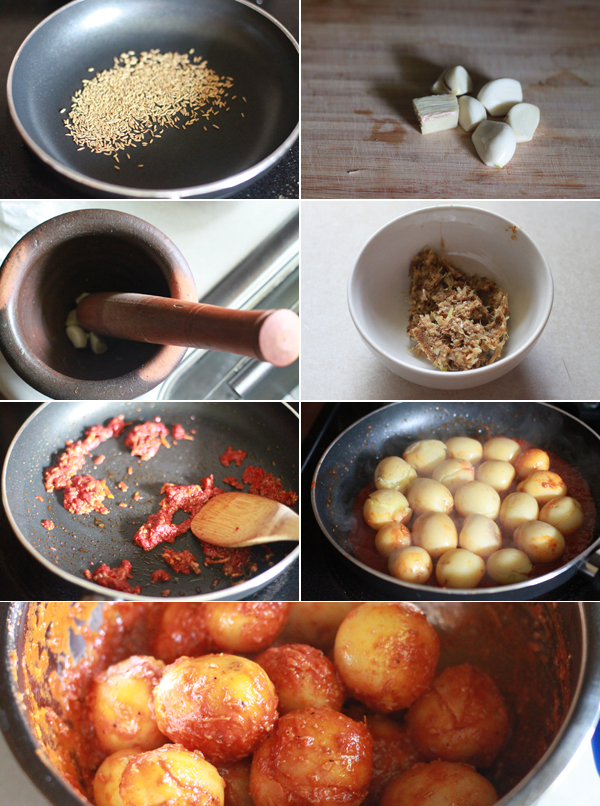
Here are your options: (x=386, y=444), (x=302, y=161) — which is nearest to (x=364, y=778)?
(x=386, y=444)

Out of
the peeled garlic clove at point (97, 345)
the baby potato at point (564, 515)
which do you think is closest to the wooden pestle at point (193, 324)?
the peeled garlic clove at point (97, 345)

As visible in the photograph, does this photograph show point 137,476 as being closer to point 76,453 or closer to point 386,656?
point 76,453

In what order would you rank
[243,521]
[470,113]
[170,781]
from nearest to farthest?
[170,781], [243,521], [470,113]

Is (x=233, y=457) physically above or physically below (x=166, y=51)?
below

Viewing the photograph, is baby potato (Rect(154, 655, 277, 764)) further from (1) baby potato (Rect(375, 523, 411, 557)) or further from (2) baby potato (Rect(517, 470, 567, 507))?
(2) baby potato (Rect(517, 470, 567, 507))

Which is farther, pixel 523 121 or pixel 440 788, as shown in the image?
pixel 523 121

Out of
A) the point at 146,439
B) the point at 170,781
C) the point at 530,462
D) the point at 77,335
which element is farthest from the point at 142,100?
the point at 170,781

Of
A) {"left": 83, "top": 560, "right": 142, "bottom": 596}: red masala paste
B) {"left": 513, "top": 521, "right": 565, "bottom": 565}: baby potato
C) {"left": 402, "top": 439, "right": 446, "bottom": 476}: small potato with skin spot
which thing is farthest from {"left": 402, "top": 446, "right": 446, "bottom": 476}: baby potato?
{"left": 83, "top": 560, "right": 142, "bottom": 596}: red masala paste
